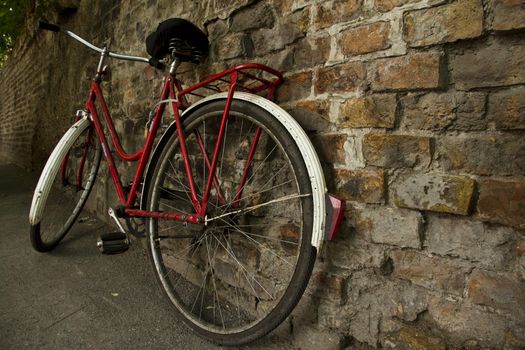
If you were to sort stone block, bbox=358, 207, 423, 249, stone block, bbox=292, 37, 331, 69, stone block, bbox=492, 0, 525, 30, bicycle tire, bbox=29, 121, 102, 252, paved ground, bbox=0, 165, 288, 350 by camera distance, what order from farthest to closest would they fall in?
bicycle tire, bbox=29, 121, 102, 252, paved ground, bbox=0, 165, 288, 350, stone block, bbox=292, 37, 331, 69, stone block, bbox=358, 207, 423, 249, stone block, bbox=492, 0, 525, 30

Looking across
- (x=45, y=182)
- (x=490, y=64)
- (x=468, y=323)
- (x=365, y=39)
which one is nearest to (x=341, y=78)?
(x=365, y=39)

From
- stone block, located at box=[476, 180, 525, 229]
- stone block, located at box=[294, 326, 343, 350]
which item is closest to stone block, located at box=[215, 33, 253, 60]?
stone block, located at box=[476, 180, 525, 229]

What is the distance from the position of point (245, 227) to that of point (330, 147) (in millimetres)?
602

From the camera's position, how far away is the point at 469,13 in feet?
3.46

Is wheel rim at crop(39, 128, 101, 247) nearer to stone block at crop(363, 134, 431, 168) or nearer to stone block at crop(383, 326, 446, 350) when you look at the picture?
stone block at crop(363, 134, 431, 168)

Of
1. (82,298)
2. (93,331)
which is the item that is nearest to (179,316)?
(93,331)

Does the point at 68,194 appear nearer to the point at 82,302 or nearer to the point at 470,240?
the point at 82,302

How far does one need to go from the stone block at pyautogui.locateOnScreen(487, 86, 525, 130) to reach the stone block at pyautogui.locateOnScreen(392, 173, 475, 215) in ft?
0.61

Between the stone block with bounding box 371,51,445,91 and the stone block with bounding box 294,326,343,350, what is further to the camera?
the stone block with bounding box 294,326,343,350

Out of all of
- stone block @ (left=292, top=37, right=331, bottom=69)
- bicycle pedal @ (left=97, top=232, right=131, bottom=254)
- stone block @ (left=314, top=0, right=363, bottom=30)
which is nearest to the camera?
stone block @ (left=314, top=0, right=363, bottom=30)

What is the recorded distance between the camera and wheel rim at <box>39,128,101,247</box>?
262cm

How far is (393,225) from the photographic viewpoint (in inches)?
49.4

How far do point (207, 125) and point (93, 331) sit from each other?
1.14m

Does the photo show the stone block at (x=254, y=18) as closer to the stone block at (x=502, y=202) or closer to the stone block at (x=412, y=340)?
the stone block at (x=502, y=202)
